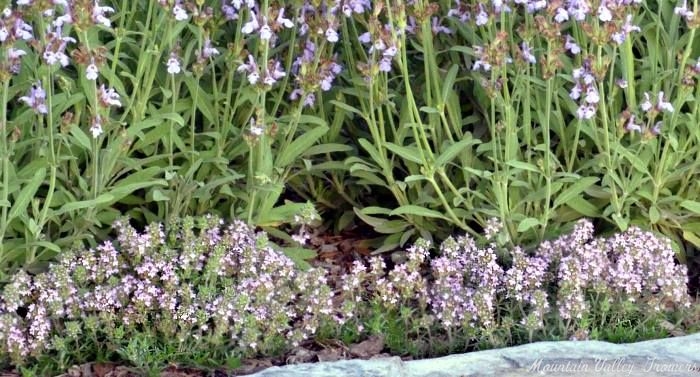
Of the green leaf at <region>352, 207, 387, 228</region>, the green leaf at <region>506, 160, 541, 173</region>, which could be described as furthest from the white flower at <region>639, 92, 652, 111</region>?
the green leaf at <region>352, 207, 387, 228</region>

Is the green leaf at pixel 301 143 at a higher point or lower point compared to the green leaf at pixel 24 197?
higher

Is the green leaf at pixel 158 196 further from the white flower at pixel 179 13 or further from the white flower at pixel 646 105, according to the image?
the white flower at pixel 646 105

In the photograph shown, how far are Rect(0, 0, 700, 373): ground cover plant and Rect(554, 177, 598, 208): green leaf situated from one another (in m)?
0.02

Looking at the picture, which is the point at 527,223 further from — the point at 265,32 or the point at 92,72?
the point at 92,72

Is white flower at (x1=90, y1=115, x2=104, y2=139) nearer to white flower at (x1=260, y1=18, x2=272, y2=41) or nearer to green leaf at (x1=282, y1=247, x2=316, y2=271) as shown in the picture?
white flower at (x1=260, y1=18, x2=272, y2=41)

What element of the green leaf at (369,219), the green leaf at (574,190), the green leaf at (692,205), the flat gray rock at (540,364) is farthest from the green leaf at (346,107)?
the green leaf at (692,205)

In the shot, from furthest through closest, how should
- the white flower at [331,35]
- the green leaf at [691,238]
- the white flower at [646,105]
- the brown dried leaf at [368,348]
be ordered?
the green leaf at [691,238], the white flower at [646,105], the white flower at [331,35], the brown dried leaf at [368,348]

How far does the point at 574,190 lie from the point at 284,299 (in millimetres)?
1310

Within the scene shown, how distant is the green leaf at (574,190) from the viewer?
4633mm

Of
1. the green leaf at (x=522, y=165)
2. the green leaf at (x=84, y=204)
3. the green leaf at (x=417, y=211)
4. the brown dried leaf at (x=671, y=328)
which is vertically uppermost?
the green leaf at (x=522, y=165)

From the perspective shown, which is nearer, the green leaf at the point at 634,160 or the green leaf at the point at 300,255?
the green leaf at the point at 634,160

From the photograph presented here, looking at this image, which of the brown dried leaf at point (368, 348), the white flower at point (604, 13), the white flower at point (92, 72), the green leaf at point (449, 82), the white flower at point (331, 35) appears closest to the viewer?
the white flower at point (92, 72)

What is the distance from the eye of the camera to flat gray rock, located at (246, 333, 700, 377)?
3.80m

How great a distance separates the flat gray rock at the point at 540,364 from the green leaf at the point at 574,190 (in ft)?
2.70
